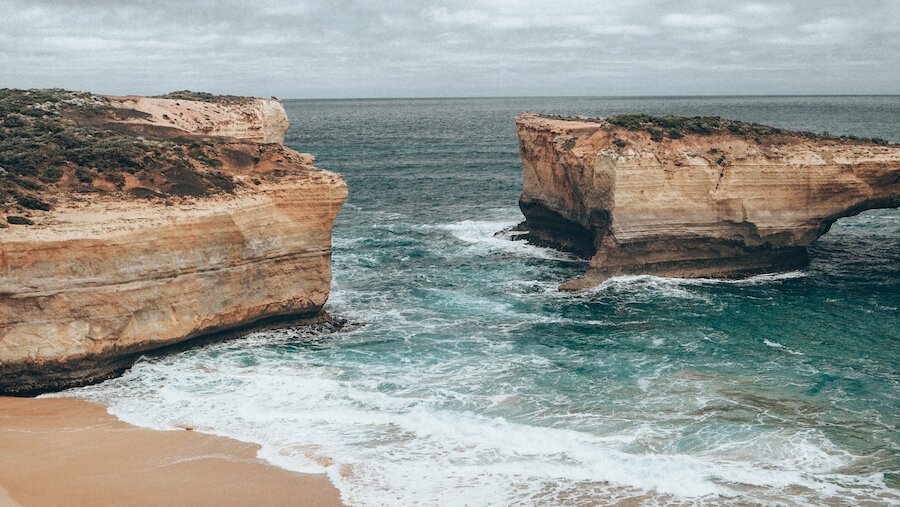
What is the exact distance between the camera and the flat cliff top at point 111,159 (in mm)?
26891

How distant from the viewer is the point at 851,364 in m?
26.5

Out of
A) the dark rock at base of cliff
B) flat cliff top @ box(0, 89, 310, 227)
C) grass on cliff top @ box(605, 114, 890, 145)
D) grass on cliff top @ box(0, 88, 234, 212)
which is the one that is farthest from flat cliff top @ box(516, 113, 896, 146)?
grass on cliff top @ box(0, 88, 234, 212)

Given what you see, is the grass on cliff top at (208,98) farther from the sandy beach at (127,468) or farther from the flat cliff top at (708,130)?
the sandy beach at (127,468)

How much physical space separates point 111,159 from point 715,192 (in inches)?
948

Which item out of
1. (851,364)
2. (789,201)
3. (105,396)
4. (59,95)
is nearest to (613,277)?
(789,201)

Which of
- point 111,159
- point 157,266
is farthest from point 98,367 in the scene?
point 111,159

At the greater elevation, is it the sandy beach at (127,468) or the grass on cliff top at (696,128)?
the grass on cliff top at (696,128)

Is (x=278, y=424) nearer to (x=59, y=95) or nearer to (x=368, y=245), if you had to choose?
(x=368, y=245)

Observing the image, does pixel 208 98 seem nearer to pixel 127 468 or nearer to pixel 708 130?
pixel 708 130

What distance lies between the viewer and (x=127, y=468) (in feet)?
63.9

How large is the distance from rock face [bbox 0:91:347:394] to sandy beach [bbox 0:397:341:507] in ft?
7.57

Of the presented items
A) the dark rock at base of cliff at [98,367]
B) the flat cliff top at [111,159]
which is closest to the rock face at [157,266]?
the dark rock at base of cliff at [98,367]

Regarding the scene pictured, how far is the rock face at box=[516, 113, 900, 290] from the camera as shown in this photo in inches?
1394

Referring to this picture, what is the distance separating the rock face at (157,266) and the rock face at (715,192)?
12.4 metres
